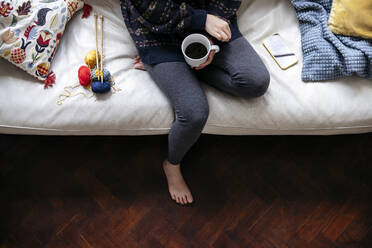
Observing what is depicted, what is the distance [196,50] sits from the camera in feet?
3.06

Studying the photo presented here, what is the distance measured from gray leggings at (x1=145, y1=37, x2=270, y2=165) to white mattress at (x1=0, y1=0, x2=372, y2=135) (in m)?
0.05

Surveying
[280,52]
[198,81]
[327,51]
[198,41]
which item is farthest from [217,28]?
[327,51]

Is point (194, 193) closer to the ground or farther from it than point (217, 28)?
closer to the ground

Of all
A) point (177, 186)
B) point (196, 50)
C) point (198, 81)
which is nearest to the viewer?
point (196, 50)

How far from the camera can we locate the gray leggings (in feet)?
3.18

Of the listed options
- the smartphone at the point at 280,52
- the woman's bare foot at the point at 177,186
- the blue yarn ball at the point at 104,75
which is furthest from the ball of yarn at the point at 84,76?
the smartphone at the point at 280,52

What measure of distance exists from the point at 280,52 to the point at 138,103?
535mm

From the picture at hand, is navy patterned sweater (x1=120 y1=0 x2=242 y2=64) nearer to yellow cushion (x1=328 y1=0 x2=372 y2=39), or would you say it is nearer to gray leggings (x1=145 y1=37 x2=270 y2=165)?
gray leggings (x1=145 y1=37 x2=270 y2=165)

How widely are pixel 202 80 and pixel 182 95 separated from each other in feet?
0.47

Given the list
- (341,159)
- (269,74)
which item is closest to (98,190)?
(269,74)

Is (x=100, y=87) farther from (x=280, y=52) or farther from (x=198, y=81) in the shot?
(x=280, y=52)

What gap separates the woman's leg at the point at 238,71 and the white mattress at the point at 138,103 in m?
0.05

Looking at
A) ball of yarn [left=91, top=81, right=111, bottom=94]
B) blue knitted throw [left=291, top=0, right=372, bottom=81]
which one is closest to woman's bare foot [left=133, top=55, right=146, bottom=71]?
ball of yarn [left=91, top=81, right=111, bottom=94]

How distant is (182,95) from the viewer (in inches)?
38.0
